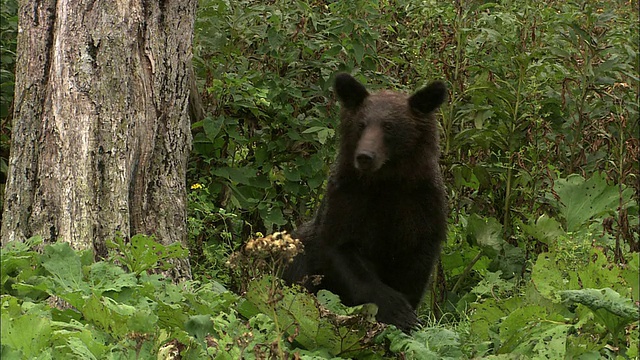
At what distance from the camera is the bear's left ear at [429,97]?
6075 millimetres

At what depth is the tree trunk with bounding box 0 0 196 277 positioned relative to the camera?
16.5ft

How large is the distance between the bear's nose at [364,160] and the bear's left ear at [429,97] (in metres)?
0.54

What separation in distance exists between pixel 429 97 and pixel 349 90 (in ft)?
1.67

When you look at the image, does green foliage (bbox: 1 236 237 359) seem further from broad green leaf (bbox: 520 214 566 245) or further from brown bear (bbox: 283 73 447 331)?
broad green leaf (bbox: 520 214 566 245)

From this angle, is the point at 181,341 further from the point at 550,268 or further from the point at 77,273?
the point at 550,268

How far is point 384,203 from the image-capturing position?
6043 millimetres

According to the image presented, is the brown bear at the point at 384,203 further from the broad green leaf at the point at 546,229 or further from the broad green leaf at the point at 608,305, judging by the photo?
the broad green leaf at the point at 608,305

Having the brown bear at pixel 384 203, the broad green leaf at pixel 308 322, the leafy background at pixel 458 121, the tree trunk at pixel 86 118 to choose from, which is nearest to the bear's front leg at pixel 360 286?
the brown bear at pixel 384 203

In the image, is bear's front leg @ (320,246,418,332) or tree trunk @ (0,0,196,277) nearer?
tree trunk @ (0,0,196,277)

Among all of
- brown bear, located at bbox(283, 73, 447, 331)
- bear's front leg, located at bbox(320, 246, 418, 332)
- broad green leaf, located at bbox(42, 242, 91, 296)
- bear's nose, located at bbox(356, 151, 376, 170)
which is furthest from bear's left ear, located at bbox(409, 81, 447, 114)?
broad green leaf, located at bbox(42, 242, 91, 296)

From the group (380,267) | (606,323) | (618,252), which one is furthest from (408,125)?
(606,323)

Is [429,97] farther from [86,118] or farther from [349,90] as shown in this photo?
[86,118]

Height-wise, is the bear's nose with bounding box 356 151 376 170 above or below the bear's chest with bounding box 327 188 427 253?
above

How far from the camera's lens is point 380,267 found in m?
6.10
